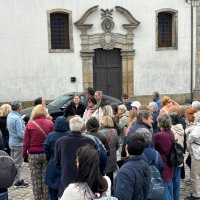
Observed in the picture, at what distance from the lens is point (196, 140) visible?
6938 mm

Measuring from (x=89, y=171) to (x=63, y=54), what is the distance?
16.3 metres

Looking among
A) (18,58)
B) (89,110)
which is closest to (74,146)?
(89,110)

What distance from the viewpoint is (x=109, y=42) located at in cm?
1955

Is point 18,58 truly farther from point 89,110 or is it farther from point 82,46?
point 89,110

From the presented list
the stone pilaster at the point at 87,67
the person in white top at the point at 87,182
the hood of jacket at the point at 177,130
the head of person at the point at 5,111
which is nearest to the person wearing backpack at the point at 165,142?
the hood of jacket at the point at 177,130

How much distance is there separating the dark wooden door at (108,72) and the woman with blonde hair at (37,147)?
13326 millimetres

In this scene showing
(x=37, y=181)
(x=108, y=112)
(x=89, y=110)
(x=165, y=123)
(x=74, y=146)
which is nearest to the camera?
(x=74, y=146)

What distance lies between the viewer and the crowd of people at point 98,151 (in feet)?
10.7

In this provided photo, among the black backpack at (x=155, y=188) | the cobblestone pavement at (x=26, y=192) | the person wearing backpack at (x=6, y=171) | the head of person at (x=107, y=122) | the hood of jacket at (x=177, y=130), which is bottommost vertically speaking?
the cobblestone pavement at (x=26, y=192)

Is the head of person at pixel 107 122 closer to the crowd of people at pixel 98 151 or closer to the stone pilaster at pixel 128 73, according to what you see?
the crowd of people at pixel 98 151

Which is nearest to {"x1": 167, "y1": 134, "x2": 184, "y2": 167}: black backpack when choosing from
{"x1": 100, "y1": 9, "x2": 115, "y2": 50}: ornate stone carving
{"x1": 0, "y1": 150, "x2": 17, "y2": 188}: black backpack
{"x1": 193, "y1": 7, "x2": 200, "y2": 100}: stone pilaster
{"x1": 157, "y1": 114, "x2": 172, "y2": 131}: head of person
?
{"x1": 157, "y1": 114, "x2": 172, "y2": 131}: head of person

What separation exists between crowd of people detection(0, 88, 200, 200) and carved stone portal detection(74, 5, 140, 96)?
10.7 meters

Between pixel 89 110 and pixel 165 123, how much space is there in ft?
8.94

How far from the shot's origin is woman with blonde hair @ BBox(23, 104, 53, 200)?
6562 mm
